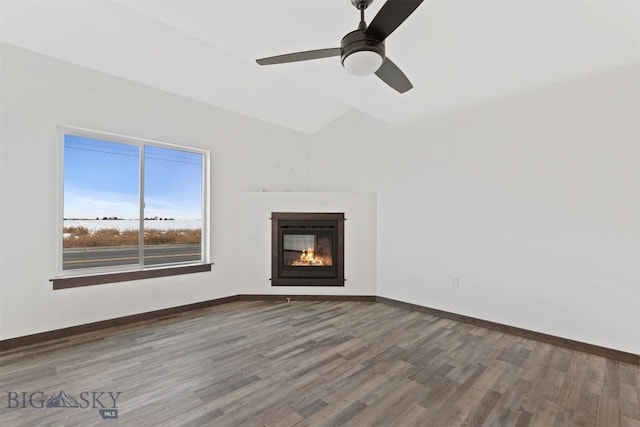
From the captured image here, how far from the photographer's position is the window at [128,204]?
3.19 m

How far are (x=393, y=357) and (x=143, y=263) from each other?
2.99 m

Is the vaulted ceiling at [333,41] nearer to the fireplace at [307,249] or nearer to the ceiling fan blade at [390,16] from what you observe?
the ceiling fan blade at [390,16]

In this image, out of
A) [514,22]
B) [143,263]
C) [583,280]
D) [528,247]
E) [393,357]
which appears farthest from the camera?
[143,263]

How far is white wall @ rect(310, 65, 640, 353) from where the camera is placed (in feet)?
8.66

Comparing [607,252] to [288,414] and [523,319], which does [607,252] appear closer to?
[523,319]

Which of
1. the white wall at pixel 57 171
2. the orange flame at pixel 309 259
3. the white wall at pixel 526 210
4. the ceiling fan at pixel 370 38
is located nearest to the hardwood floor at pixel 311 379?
the white wall at pixel 57 171

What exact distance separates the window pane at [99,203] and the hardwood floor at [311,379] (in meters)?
0.89

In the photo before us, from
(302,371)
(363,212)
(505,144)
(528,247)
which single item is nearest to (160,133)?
(363,212)

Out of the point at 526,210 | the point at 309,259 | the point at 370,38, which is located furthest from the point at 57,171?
the point at 526,210

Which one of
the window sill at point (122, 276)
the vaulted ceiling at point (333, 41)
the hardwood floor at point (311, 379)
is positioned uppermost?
the vaulted ceiling at point (333, 41)

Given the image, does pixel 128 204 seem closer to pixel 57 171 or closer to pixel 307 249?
pixel 57 171

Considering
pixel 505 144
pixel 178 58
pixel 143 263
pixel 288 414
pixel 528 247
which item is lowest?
pixel 288 414

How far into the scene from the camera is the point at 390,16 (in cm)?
153

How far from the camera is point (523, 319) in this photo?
3127 millimetres
